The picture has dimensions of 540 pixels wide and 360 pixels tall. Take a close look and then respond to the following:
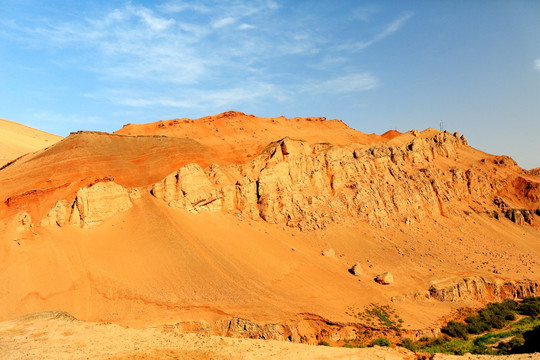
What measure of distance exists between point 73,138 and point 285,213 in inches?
772

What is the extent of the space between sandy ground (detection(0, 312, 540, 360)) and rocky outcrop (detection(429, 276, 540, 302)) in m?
12.3

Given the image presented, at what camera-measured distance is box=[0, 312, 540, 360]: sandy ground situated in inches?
575

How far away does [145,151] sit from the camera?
3444cm

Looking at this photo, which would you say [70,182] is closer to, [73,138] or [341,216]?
[73,138]

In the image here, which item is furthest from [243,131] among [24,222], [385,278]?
[24,222]

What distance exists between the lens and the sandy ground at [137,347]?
14594 millimetres

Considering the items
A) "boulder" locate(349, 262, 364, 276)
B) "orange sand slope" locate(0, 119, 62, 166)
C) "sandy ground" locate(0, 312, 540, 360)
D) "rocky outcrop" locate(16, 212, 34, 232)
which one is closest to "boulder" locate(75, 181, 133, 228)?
"rocky outcrop" locate(16, 212, 34, 232)

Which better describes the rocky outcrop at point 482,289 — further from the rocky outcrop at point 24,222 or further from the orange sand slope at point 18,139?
the orange sand slope at point 18,139

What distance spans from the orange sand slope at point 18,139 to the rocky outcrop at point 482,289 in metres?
50.2

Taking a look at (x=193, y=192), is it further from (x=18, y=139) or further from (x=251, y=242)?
(x=18, y=139)

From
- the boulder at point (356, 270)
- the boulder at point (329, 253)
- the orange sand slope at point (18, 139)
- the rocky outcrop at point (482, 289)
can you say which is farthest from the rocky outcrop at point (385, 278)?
the orange sand slope at point (18, 139)

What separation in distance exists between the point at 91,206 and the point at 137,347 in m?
13.1

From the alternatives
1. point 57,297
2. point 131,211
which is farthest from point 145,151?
point 57,297

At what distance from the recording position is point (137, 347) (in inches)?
604
